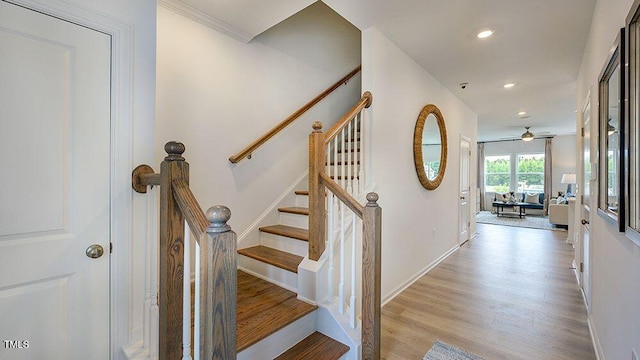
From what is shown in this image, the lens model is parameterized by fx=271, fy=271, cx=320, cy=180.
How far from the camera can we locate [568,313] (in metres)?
2.51

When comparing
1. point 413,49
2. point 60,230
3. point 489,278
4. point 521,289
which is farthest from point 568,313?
point 60,230

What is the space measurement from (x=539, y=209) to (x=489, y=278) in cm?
769

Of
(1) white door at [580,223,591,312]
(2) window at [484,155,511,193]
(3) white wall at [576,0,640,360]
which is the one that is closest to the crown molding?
(3) white wall at [576,0,640,360]

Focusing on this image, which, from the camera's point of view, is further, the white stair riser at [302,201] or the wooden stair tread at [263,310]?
the white stair riser at [302,201]

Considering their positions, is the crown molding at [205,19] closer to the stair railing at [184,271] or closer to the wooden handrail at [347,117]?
the wooden handrail at [347,117]

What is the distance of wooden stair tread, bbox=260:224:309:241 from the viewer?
7.69 feet

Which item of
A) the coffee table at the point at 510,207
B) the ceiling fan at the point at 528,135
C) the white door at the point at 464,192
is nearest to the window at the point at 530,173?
the ceiling fan at the point at 528,135

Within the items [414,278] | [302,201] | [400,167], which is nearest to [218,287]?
[302,201]

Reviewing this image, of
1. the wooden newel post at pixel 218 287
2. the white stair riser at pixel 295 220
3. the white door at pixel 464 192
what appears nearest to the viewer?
the wooden newel post at pixel 218 287

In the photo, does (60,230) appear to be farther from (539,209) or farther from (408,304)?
(539,209)

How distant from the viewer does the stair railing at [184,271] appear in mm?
849

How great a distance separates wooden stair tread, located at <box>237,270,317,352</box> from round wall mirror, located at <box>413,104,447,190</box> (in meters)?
2.19

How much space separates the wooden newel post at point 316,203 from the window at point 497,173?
10391 millimetres

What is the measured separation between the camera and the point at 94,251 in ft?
4.13
